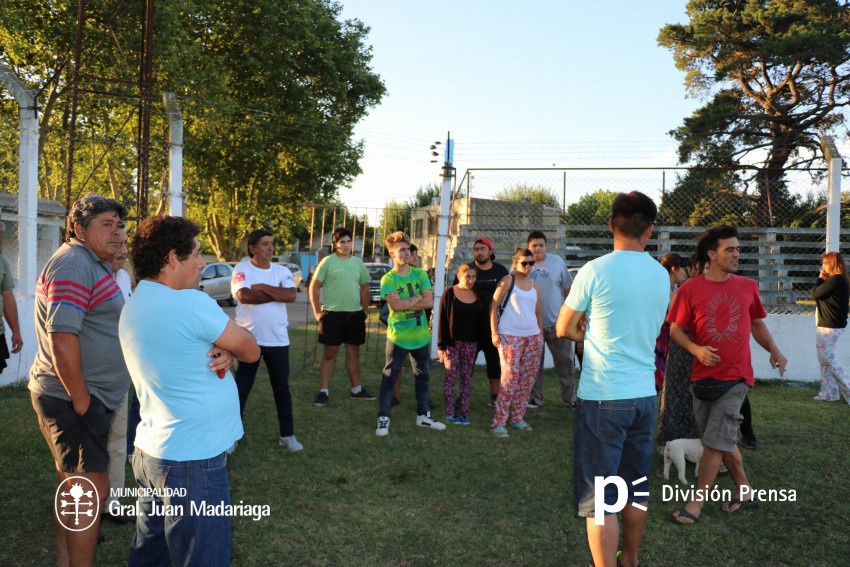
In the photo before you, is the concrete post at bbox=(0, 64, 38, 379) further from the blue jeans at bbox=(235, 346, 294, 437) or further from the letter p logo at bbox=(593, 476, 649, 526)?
the letter p logo at bbox=(593, 476, 649, 526)

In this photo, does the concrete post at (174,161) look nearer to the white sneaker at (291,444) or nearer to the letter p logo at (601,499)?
the white sneaker at (291,444)

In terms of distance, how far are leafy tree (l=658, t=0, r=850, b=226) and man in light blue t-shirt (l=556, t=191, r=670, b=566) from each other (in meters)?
21.1

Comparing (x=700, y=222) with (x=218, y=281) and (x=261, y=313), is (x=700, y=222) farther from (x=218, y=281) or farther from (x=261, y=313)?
(x=218, y=281)

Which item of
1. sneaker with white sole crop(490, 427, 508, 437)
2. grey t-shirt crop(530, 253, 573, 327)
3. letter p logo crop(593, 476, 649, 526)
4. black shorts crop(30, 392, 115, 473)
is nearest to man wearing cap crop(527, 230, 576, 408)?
grey t-shirt crop(530, 253, 573, 327)

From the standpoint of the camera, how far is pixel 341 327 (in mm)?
7102

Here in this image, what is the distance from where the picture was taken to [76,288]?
2820mm

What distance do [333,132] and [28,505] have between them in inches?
915

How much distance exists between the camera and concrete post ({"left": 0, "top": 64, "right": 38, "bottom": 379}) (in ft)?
24.0

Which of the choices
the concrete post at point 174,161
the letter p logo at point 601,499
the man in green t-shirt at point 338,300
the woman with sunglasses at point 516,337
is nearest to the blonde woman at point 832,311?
the woman with sunglasses at point 516,337

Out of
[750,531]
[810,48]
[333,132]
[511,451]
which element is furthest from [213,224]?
[750,531]

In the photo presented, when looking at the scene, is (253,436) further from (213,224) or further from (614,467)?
(213,224)

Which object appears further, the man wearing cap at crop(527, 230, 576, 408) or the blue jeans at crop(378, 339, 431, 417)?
the man wearing cap at crop(527, 230, 576, 408)

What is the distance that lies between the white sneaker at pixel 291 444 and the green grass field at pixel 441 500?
0.26 feet

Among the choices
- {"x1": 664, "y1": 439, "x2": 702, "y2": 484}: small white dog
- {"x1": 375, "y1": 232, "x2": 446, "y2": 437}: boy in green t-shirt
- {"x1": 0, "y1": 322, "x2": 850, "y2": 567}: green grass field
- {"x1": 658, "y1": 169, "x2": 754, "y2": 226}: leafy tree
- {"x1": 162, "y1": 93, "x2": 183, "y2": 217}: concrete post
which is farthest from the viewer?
{"x1": 658, "y1": 169, "x2": 754, "y2": 226}: leafy tree
